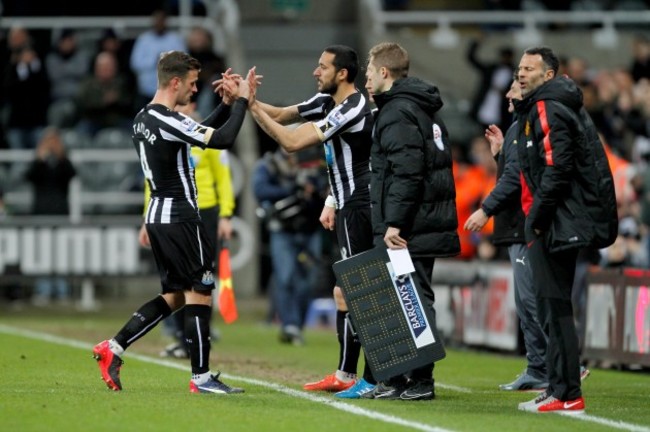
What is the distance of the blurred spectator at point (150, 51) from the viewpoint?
23.1 metres

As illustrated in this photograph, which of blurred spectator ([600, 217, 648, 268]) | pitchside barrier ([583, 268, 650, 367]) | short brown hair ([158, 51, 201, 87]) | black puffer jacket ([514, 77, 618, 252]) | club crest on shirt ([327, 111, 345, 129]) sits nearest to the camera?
black puffer jacket ([514, 77, 618, 252])

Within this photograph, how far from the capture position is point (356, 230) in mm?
10648

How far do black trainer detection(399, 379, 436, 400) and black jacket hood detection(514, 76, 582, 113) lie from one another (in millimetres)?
2032

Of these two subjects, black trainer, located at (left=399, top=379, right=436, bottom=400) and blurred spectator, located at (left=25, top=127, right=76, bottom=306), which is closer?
black trainer, located at (left=399, top=379, right=436, bottom=400)

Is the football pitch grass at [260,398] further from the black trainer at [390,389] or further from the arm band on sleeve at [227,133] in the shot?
the arm band on sleeve at [227,133]

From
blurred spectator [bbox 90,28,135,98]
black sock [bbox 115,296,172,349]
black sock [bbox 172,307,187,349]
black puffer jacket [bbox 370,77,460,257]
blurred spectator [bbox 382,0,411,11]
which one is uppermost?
blurred spectator [bbox 382,0,411,11]

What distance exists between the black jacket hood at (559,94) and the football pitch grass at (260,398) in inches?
78.4

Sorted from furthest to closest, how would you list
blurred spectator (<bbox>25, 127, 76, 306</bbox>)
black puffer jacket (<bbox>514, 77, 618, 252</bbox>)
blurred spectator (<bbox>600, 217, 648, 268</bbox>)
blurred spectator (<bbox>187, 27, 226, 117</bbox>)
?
blurred spectator (<bbox>187, 27, 226, 117</bbox>)
blurred spectator (<bbox>25, 127, 76, 306</bbox>)
blurred spectator (<bbox>600, 217, 648, 268</bbox>)
black puffer jacket (<bbox>514, 77, 618, 252</bbox>)

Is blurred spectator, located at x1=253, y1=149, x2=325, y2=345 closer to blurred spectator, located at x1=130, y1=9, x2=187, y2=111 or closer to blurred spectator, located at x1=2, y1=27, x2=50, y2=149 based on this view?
blurred spectator, located at x1=130, y1=9, x2=187, y2=111

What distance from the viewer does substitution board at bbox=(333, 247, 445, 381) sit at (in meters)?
10.1

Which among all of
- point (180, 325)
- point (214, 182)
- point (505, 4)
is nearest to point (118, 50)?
point (505, 4)

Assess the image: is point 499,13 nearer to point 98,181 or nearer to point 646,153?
point 646,153

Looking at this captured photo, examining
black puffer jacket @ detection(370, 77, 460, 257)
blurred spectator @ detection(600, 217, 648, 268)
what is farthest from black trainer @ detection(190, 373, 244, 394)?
blurred spectator @ detection(600, 217, 648, 268)

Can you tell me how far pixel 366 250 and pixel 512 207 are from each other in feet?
5.92
